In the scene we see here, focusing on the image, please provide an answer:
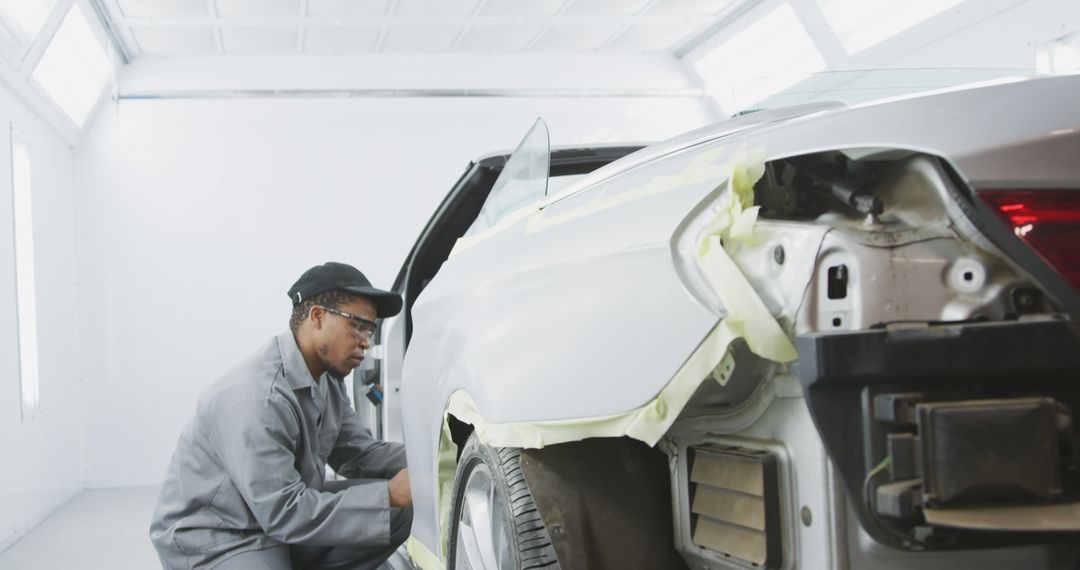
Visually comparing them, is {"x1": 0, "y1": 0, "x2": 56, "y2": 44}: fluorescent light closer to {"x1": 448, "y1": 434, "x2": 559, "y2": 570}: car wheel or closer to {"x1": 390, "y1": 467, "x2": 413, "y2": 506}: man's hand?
{"x1": 390, "y1": 467, "x2": 413, "y2": 506}: man's hand

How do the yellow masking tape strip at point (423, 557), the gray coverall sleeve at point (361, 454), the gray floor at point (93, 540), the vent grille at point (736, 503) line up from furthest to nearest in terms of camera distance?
the gray floor at point (93, 540), the gray coverall sleeve at point (361, 454), the yellow masking tape strip at point (423, 557), the vent grille at point (736, 503)

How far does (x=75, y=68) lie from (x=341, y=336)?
4.52m

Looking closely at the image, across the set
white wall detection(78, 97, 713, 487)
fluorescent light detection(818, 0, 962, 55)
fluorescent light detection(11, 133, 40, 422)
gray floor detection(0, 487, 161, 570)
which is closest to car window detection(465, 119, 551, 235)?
gray floor detection(0, 487, 161, 570)

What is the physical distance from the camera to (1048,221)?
1058 mm

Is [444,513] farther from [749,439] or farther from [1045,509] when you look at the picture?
[1045,509]

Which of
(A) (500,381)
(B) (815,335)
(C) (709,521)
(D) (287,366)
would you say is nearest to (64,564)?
(D) (287,366)

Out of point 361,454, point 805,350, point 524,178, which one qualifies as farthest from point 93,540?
point 805,350

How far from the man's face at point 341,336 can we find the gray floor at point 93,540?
692 millimetres

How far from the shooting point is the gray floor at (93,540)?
13.5ft

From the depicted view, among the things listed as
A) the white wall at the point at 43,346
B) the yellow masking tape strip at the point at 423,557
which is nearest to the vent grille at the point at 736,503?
the yellow masking tape strip at the point at 423,557

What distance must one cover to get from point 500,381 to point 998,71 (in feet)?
4.01

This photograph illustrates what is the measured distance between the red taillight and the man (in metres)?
1.89

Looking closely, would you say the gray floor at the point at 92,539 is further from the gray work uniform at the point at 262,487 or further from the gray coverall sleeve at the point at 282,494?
the gray coverall sleeve at the point at 282,494

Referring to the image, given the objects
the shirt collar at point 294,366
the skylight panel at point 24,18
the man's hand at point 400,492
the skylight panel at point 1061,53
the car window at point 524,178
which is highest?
the skylight panel at point 24,18
